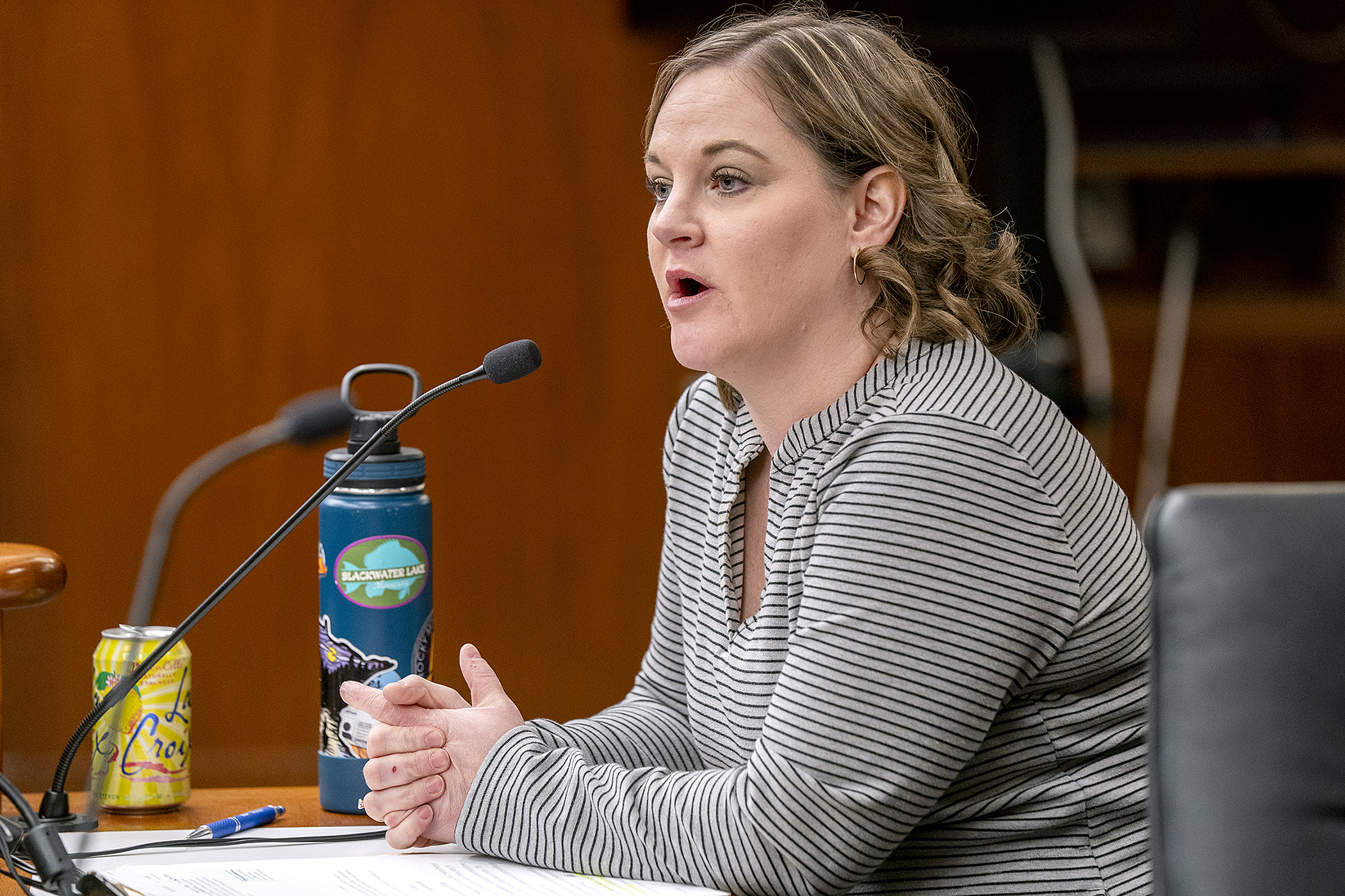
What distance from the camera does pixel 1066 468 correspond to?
1.00 m

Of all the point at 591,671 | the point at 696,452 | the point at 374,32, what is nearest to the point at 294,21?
the point at 374,32

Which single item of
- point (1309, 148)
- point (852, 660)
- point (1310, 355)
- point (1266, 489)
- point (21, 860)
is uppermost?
point (1309, 148)

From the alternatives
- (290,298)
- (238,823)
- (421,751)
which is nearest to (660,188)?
(421,751)

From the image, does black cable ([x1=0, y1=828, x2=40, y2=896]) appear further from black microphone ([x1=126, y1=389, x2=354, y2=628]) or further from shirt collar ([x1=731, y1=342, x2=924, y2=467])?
shirt collar ([x1=731, y1=342, x2=924, y2=467])

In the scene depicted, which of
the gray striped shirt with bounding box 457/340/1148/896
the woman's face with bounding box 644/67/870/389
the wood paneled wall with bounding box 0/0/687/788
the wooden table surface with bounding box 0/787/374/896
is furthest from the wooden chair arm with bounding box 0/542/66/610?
the wood paneled wall with bounding box 0/0/687/788

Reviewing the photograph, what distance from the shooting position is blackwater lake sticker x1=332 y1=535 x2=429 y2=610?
1071 millimetres

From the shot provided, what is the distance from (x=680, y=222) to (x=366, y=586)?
0.37 m

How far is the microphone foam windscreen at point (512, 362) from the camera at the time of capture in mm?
1005

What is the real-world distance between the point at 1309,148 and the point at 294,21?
1.99 m

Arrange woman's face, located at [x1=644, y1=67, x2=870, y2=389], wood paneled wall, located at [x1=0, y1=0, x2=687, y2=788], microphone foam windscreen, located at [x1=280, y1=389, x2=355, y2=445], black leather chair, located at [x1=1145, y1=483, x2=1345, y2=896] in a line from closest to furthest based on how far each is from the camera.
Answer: black leather chair, located at [x1=1145, y1=483, x2=1345, y2=896]
microphone foam windscreen, located at [x1=280, y1=389, x2=355, y2=445]
woman's face, located at [x1=644, y1=67, x2=870, y2=389]
wood paneled wall, located at [x1=0, y1=0, x2=687, y2=788]

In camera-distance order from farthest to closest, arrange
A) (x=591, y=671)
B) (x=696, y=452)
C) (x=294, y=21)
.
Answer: (x=591, y=671) < (x=294, y=21) < (x=696, y=452)

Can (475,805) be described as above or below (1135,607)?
below

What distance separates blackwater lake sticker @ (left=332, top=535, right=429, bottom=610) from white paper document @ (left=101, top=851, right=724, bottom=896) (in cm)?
20

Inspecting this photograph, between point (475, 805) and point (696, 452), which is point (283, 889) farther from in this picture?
point (696, 452)
